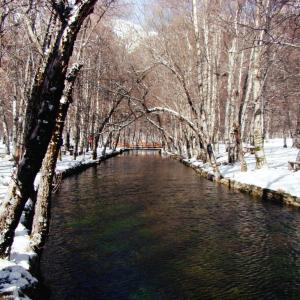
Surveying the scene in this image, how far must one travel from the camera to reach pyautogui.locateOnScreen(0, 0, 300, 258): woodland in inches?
252

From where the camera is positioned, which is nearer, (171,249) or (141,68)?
(171,249)

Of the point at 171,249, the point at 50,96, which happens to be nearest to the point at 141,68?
the point at 171,249

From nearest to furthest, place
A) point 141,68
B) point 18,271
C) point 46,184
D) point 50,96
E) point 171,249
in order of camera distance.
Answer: point 50,96, point 18,271, point 46,184, point 171,249, point 141,68

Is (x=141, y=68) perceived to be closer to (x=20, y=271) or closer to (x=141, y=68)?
(x=141, y=68)

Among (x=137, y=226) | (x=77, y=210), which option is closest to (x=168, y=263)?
(x=137, y=226)

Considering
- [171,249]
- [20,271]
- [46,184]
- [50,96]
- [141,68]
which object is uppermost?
[141,68]

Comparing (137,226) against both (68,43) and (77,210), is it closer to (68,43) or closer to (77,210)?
(77,210)

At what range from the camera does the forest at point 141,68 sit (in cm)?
640

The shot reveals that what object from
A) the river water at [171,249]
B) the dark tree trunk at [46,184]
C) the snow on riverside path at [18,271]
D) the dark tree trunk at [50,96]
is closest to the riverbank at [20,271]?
the snow on riverside path at [18,271]

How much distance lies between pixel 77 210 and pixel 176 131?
40604 mm

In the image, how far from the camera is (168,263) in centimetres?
972

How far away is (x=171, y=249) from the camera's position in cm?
1077

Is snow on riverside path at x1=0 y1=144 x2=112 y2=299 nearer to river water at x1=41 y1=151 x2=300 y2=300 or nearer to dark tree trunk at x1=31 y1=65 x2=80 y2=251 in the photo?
dark tree trunk at x1=31 y1=65 x2=80 y2=251

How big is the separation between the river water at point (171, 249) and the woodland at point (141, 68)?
1.53 meters
